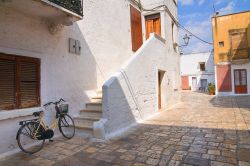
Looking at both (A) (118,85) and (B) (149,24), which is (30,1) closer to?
Result: (A) (118,85)

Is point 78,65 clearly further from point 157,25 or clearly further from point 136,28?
point 157,25

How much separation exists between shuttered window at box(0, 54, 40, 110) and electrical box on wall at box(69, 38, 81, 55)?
129 centimetres

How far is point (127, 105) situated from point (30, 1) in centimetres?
380

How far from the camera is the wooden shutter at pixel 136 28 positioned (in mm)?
10203

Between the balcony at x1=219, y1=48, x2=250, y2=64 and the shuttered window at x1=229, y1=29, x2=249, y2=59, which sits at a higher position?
the shuttered window at x1=229, y1=29, x2=249, y2=59

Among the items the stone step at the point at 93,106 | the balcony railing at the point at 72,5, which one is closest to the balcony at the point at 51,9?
the balcony railing at the point at 72,5

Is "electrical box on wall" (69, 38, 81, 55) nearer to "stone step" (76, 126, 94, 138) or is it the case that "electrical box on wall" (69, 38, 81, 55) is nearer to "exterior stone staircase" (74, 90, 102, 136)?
"exterior stone staircase" (74, 90, 102, 136)

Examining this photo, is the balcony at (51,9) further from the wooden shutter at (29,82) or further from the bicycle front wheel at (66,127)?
the bicycle front wheel at (66,127)

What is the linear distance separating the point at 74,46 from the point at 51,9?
5.64 feet

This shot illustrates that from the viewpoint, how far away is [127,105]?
6.46m

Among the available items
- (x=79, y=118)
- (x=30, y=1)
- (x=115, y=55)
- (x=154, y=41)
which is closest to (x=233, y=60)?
(x=154, y=41)

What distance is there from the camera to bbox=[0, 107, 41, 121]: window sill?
4.32 meters

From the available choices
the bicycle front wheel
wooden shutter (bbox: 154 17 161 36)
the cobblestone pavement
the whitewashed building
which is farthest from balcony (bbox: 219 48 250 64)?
the bicycle front wheel

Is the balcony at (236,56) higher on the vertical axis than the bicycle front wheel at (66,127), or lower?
higher
